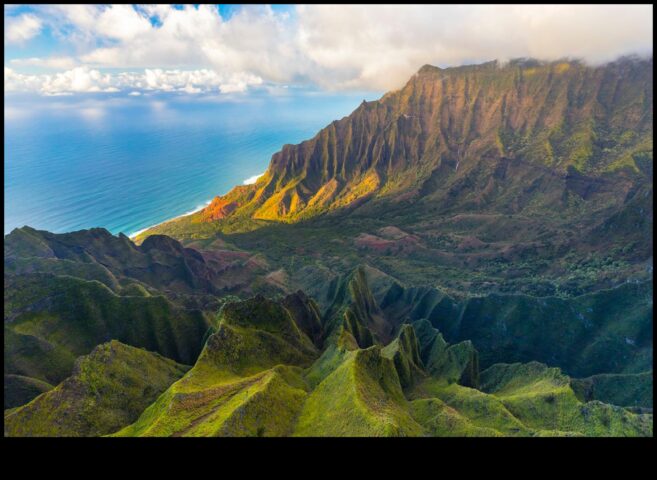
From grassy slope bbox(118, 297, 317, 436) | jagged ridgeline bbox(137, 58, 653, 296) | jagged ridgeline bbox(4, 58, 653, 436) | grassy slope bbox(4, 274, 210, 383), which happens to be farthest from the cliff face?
grassy slope bbox(4, 274, 210, 383)

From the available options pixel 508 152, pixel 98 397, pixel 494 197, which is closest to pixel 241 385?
pixel 98 397

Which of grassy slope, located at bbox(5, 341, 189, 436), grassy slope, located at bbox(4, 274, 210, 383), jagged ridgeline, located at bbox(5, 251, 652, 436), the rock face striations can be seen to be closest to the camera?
jagged ridgeline, located at bbox(5, 251, 652, 436)

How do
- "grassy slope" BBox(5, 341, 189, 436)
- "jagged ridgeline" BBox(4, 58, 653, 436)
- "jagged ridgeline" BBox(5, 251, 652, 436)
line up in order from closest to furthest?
"jagged ridgeline" BBox(5, 251, 652, 436), "grassy slope" BBox(5, 341, 189, 436), "jagged ridgeline" BBox(4, 58, 653, 436)

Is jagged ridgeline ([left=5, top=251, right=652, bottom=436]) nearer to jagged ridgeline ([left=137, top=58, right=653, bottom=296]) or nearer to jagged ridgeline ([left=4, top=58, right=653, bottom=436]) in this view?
jagged ridgeline ([left=4, top=58, right=653, bottom=436])

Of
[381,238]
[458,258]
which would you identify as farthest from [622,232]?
[381,238]

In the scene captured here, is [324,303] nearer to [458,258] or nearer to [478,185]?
[458,258]

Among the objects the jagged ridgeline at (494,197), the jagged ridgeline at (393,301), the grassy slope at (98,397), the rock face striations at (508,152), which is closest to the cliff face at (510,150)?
the rock face striations at (508,152)
